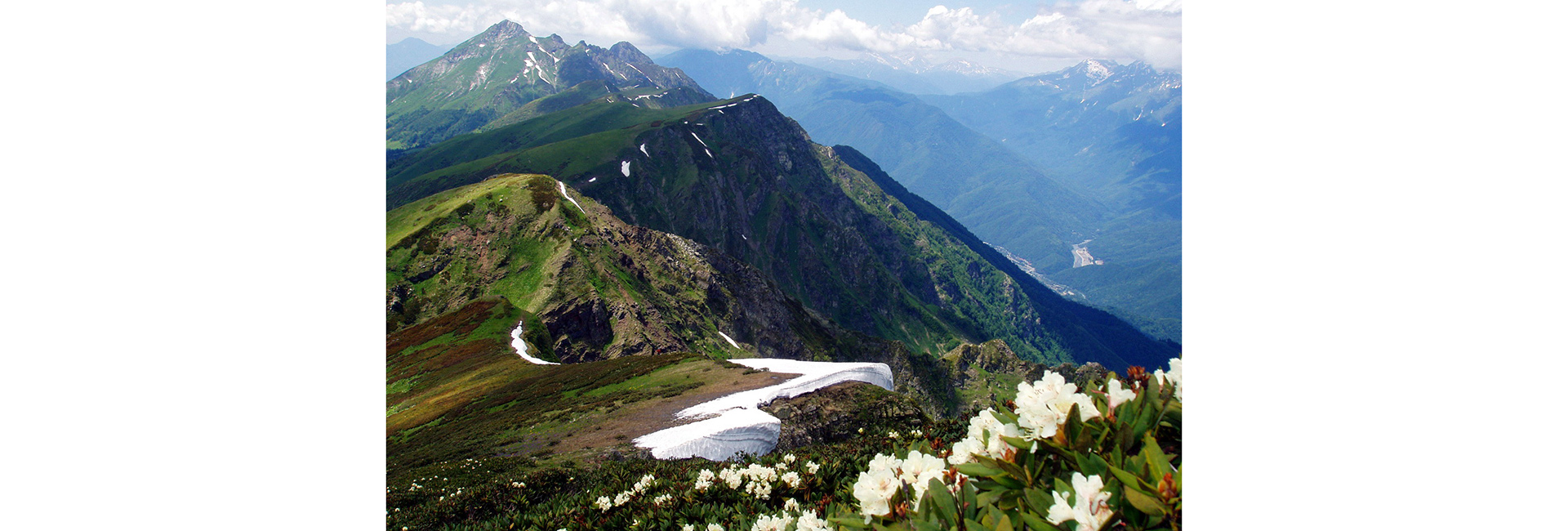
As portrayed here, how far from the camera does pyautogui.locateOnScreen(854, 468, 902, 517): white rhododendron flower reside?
212cm

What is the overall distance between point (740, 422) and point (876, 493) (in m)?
7.80

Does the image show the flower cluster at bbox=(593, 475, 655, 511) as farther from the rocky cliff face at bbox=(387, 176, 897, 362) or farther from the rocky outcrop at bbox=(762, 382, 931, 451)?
the rocky cliff face at bbox=(387, 176, 897, 362)

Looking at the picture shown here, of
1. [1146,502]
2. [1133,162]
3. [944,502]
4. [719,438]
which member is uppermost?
[1133,162]

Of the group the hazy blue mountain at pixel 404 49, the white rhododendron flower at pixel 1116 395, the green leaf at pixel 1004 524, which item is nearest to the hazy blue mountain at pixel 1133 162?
the white rhododendron flower at pixel 1116 395

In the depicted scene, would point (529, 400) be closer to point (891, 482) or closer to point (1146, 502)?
point (891, 482)

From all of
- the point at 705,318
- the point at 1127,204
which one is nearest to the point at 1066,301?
the point at 1127,204

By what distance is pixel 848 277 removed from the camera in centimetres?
13475

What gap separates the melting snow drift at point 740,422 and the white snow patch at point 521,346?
41.4 ft

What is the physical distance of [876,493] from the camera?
2.12 meters

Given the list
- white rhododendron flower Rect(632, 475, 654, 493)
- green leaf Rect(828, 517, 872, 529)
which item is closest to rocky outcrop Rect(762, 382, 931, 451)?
white rhododendron flower Rect(632, 475, 654, 493)

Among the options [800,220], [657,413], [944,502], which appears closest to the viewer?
[944,502]

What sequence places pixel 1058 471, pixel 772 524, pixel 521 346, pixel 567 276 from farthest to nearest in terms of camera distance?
pixel 567 276 < pixel 521 346 < pixel 772 524 < pixel 1058 471

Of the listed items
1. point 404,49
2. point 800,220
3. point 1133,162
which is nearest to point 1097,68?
Result: point 404,49
